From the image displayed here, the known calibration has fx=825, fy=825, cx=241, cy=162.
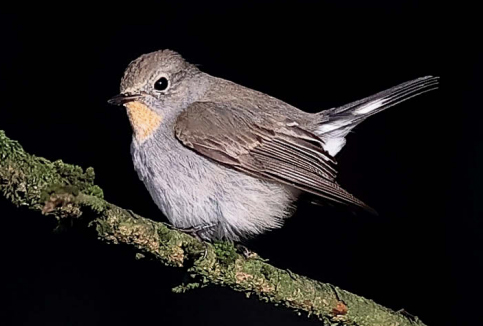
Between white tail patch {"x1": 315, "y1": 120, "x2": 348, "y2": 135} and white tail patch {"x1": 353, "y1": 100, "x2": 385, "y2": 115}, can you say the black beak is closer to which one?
white tail patch {"x1": 315, "y1": 120, "x2": 348, "y2": 135}

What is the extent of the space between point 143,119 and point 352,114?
0.87m

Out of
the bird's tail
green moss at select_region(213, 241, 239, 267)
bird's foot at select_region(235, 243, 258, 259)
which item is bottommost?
green moss at select_region(213, 241, 239, 267)

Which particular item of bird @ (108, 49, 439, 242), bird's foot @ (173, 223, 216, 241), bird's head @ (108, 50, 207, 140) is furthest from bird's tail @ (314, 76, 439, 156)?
bird's foot @ (173, 223, 216, 241)

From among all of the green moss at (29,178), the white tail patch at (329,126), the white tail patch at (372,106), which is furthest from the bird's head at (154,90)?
the green moss at (29,178)

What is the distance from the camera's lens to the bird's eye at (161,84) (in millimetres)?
3008

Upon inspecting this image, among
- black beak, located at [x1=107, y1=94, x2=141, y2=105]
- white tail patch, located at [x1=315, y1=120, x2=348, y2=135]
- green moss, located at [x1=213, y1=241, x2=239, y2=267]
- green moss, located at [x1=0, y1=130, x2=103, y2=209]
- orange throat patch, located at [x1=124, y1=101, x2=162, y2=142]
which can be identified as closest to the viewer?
green moss, located at [x1=0, y1=130, x2=103, y2=209]

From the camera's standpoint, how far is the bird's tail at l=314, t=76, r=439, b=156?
3.31m

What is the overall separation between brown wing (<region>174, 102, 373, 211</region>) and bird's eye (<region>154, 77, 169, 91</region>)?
4.7 inches

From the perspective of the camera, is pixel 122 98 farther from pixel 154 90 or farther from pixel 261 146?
pixel 261 146

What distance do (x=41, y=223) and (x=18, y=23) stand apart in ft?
3.46

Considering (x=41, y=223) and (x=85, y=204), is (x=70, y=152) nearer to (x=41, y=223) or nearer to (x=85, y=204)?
(x=41, y=223)

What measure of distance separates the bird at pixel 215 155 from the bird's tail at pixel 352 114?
122 millimetres

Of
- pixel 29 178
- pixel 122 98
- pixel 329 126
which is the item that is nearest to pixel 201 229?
pixel 122 98

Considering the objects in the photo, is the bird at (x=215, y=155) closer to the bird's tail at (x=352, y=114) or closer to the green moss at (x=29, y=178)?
the bird's tail at (x=352, y=114)
